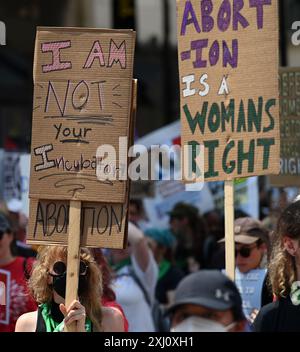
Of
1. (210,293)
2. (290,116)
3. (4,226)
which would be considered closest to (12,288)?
→ (4,226)

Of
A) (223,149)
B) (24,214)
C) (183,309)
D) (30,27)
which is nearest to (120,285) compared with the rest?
(24,214)

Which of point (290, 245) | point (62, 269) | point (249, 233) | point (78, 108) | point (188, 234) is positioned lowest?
point (62, 269)

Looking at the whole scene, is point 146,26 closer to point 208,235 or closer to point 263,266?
point 208,235

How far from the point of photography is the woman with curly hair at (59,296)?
4.18m

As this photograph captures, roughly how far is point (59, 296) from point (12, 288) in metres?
1.34

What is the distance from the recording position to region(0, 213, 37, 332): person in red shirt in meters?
5.34

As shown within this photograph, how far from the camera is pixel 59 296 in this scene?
13.9 feet

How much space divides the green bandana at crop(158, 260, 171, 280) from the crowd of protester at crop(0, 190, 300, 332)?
0.04 feet

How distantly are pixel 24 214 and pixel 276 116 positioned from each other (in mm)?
3375

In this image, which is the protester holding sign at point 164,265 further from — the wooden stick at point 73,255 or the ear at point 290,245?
the ear at point 290,245

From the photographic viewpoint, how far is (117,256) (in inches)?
280

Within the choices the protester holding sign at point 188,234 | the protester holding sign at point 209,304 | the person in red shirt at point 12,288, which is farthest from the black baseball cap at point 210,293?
the protester holding sign at point 188,234

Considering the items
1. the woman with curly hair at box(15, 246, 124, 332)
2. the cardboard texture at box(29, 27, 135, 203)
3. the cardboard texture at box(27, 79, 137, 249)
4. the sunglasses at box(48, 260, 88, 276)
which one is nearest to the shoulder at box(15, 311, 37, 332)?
the woman with curly hair at box(15, 246, 124, 332)

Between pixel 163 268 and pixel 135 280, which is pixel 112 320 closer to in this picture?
pixel 135 280
